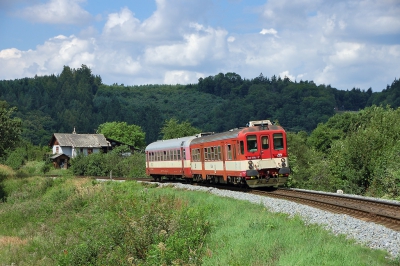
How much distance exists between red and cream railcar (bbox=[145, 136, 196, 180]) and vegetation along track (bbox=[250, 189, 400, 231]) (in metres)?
12.5

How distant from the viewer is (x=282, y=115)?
19562cm

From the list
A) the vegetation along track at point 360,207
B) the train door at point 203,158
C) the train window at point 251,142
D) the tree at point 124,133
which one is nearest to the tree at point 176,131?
the tree at point 124,133

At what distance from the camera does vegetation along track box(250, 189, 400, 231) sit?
14931 millimetres

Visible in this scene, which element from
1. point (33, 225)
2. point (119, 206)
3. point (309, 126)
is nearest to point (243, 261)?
point (119, 206)

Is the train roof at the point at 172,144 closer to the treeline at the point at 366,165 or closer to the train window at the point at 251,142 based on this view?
the treeline at the point at 366,165

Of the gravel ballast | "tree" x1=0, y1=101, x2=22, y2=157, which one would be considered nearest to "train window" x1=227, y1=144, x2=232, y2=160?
the gravel ballast

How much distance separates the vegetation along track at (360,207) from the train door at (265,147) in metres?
2.62

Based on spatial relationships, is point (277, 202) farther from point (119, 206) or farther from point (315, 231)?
point (315, 231)

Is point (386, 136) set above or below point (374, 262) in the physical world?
above

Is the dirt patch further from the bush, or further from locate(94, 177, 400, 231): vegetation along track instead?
the bush

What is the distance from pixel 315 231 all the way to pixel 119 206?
805cm

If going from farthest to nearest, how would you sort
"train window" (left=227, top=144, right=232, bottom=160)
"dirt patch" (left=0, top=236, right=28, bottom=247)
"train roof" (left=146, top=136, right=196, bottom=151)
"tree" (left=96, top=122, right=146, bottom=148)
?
"tree" (left=96, top=122, right=146, bottom=148) → "train roof" (left=146, top=136, right=196, bottom=151) → "train window" (left=227, top=144, right=232, bottom=160) → "dirt patch" (left=0, top=236, right=28, bottom=247)

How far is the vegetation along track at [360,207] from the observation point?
14.9m

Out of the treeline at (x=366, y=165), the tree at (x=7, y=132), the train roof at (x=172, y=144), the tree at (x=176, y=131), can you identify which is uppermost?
the tree at (x=176, y=131)
